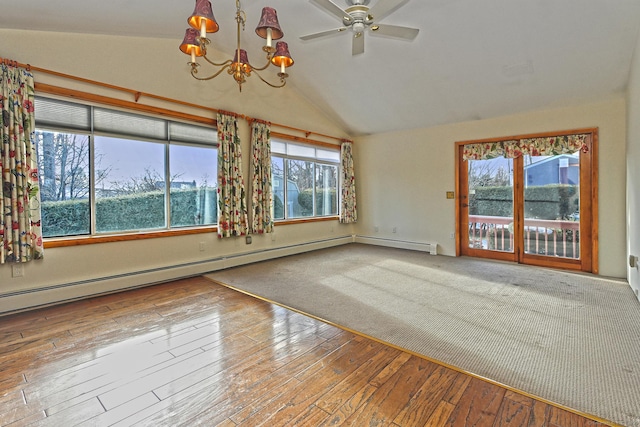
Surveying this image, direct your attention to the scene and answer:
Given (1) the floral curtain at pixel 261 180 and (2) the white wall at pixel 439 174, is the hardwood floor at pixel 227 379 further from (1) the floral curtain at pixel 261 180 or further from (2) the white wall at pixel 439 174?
(2) the white wall at pixel 439 174

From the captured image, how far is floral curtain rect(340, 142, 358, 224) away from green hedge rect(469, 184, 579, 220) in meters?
2.41

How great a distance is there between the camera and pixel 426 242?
5.89 metres

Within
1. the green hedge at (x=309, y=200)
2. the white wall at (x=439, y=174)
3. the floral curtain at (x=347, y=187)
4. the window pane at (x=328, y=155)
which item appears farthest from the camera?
the floral curtain at (x=347, y=187)

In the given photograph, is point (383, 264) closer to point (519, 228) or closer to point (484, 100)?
point (519, 228)

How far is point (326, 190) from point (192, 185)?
9.99 feet

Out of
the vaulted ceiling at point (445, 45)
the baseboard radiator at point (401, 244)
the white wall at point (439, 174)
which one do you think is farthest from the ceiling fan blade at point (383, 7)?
the baseboard radiator at point (401, 244)

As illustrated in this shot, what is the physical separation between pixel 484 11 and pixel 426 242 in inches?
151

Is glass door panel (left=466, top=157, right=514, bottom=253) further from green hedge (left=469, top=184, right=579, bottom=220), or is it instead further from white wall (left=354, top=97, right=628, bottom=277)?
white wall (left=354, top=97, right=628, bottom=277)

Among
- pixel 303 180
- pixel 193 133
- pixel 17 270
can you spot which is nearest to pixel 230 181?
pixel 193 133

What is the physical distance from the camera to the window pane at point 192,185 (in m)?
4.25

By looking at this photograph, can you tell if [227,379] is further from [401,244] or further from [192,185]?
[401,244]

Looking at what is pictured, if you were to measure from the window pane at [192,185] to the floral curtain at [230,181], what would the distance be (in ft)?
0.69

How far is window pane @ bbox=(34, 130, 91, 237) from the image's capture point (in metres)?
3.25

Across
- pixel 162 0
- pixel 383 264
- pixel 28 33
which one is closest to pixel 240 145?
pixel 162 0
